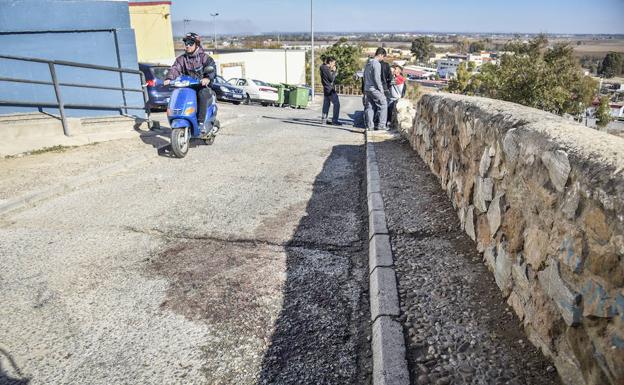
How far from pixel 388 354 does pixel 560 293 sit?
878 mm

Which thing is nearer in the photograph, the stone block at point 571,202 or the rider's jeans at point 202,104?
the stone block at point 571,202

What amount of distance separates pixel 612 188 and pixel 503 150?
4.12ft

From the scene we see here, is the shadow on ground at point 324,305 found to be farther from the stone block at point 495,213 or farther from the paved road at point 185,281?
the stone block at point 495,213

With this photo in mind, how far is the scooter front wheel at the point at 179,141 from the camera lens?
21.7 feet

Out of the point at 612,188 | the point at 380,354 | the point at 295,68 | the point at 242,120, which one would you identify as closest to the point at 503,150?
the point at 612,188

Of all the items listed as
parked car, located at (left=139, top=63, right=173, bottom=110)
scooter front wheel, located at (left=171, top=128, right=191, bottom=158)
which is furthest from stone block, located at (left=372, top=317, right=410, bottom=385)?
parked car, located at (left=139, top=63, right=173, bottom=110)

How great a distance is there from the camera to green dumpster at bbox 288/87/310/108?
2431 cm

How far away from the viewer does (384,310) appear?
2.61 m

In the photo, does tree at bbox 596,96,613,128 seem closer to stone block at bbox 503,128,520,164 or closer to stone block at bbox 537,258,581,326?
stone block at bbox 503,128,520,164

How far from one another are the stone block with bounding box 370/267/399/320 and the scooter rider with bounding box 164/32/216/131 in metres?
4.95

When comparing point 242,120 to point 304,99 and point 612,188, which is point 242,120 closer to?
point 612,188

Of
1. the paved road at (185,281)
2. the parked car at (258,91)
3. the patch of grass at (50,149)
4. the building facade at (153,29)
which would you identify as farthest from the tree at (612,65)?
the patch of grass at (50,149)

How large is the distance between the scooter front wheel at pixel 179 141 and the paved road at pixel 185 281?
880mm

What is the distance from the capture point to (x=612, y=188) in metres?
1.62
